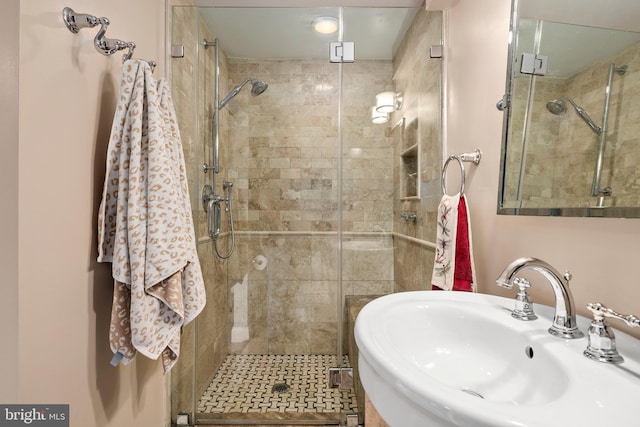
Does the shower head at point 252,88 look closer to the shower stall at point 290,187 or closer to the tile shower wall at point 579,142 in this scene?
the shower stall at point 290,187

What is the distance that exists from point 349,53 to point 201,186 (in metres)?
1.17

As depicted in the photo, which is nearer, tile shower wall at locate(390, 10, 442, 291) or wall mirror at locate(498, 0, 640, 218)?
wall mirror at locate(498, 0, 640, 218)

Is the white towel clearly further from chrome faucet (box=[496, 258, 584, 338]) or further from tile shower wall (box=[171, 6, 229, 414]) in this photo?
chrome faucet (box=[496, 258, 584, 338])

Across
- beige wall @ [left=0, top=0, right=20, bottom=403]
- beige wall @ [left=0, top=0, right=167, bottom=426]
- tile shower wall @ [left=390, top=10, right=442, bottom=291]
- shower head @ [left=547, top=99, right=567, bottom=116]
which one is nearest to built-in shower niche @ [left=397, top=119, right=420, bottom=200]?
tile shower wall @ [left=390, top=10, right=442, bottom=291]

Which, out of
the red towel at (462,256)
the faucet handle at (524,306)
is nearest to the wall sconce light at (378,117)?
the red towel at (462,256)

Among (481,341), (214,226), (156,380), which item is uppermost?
→ (214,226)

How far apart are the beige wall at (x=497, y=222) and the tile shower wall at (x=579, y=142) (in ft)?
0.26

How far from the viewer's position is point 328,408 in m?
1.65

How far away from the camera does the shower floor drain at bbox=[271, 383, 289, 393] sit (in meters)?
1.74

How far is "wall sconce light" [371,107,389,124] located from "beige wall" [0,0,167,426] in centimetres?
131

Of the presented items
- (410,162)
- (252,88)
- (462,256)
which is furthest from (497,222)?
(252,88)

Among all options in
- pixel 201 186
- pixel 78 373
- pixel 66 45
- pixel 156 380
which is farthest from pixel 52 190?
pixel 156 380

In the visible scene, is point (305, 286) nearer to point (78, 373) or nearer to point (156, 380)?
point (156, 380)

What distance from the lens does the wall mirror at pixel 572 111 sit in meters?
0.65
